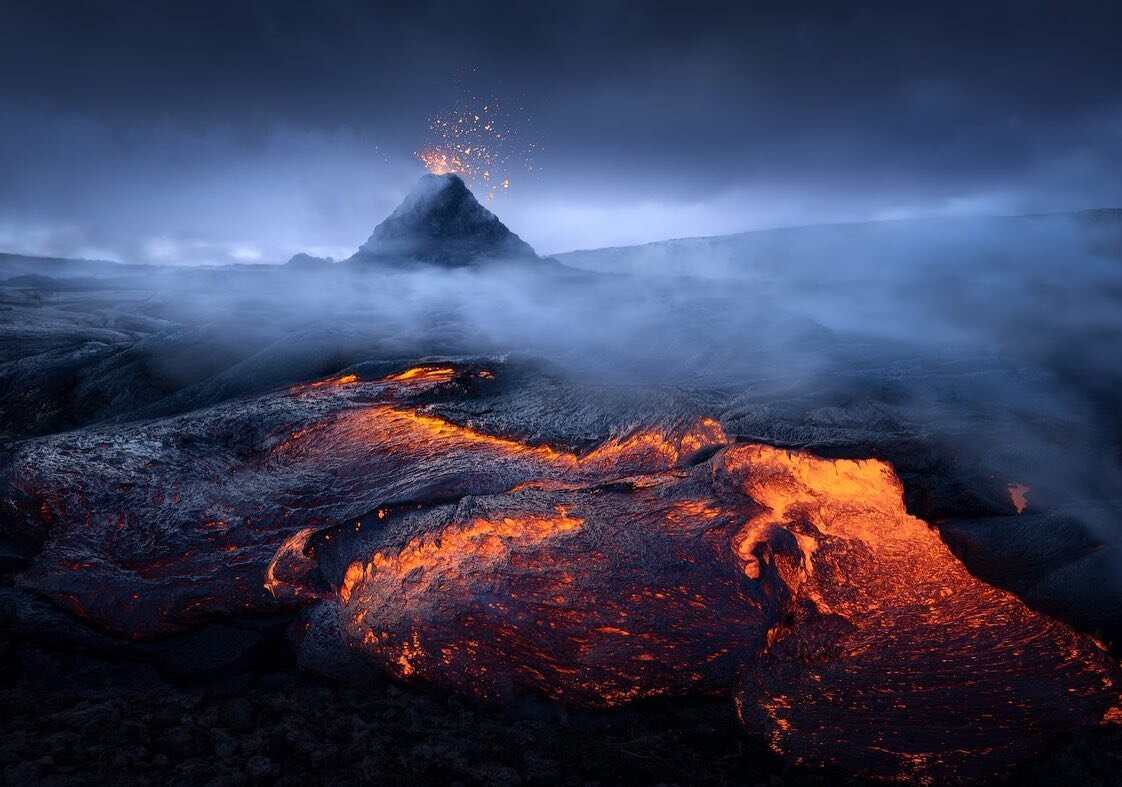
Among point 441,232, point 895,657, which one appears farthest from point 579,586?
point 441,232

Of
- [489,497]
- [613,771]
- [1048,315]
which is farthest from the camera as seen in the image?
[1048,315]

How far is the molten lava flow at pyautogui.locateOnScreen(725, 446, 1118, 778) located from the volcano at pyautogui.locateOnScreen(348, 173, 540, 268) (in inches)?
734

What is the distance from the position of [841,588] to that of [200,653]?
3.65 meters

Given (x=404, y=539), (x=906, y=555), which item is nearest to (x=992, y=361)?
(x=906, y=555)

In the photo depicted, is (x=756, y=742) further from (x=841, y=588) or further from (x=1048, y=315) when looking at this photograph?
(x=1048, y=315)

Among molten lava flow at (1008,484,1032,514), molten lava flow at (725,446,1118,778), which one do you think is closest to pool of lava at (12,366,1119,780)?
molten lava flow at (725,446,1118,778)

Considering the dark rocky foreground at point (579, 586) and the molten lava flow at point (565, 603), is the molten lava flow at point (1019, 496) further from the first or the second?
the molten lava flow at point (565, 603)

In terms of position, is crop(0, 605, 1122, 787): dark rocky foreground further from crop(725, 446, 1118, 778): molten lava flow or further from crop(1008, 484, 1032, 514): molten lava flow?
crop(1008, 484, 1032, 514): molten lava flow

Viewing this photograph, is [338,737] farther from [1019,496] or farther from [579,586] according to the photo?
[1019,496]

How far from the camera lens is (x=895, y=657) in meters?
2.67

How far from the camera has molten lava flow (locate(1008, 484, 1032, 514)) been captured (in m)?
3.33

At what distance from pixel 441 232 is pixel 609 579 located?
20.7 m

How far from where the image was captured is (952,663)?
2.64 metres

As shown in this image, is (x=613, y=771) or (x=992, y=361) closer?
(x=613, y=771)
